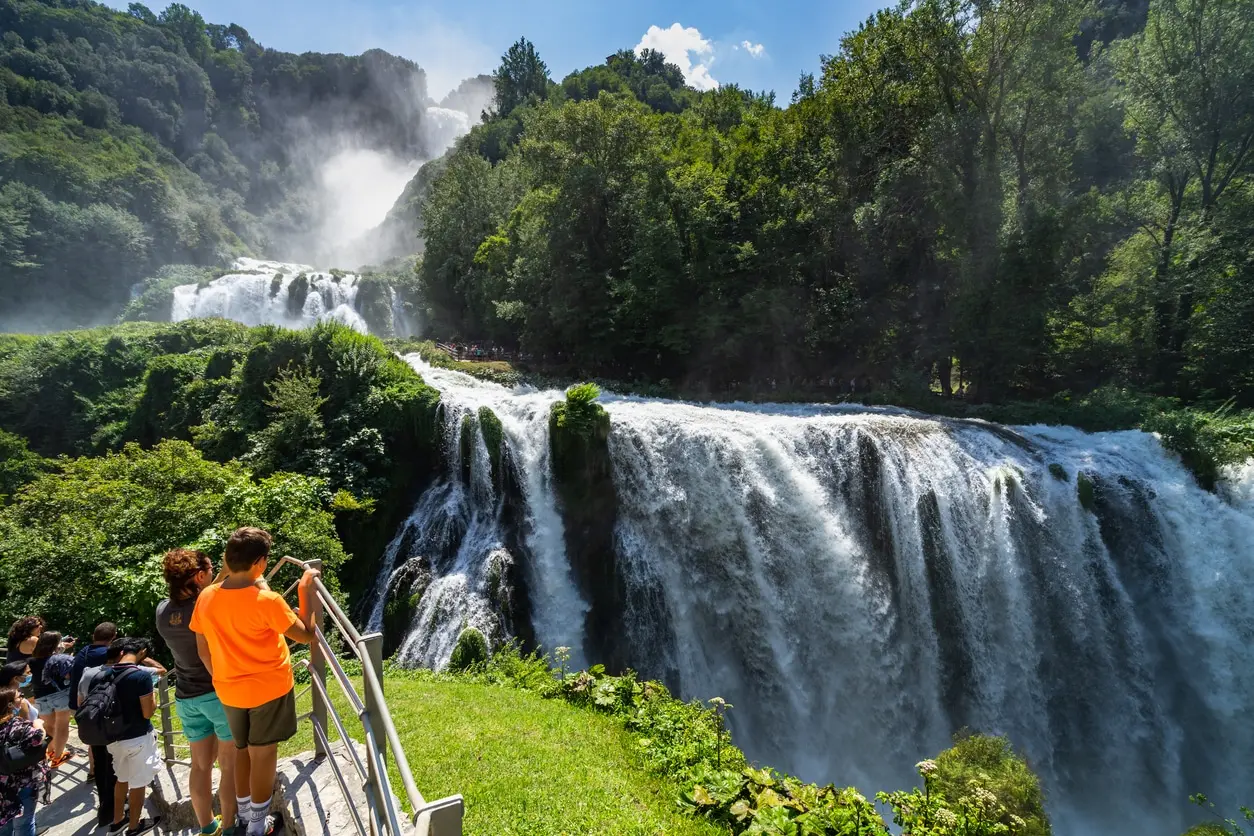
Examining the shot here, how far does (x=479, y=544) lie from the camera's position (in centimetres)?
1512

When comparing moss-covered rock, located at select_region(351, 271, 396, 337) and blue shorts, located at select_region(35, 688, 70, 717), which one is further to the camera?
moss-covered rock, located at select_region(351, 271, 396, 337)

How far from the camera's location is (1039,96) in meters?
20.7

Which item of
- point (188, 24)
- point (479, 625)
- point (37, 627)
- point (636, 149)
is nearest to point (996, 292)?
point (636, 149)

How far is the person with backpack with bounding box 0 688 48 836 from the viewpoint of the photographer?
155 inches

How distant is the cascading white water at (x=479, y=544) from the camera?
13.5 m

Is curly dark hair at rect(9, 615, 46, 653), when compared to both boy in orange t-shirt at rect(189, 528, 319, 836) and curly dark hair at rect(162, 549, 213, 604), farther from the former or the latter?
boy in orange t-shirt at rect(189, 528, 319, 836)

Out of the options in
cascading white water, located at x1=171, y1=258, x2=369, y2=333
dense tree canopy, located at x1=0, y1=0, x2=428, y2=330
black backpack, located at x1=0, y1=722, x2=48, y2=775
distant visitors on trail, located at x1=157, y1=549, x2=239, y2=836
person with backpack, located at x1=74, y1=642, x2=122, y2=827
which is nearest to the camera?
distant visitors on trail, located at x1=157, y1=549, x2=239, y2=836

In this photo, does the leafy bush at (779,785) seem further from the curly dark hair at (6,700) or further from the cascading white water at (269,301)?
the cascading white water at (269,301)

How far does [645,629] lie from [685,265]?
56.0ft

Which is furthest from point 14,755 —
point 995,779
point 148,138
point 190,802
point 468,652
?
point 148,138

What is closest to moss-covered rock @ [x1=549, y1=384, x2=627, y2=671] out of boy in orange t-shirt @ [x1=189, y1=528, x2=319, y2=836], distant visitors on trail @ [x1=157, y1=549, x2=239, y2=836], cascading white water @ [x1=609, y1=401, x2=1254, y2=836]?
cascading white water @ [x1=609, y1=401, x2=1254, y2=836]

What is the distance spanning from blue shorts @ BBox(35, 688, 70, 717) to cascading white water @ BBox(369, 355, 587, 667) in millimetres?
7994

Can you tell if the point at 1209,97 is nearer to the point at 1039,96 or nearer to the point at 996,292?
the point at 1039,96

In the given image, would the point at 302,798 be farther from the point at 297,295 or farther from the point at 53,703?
the point at 297,295
